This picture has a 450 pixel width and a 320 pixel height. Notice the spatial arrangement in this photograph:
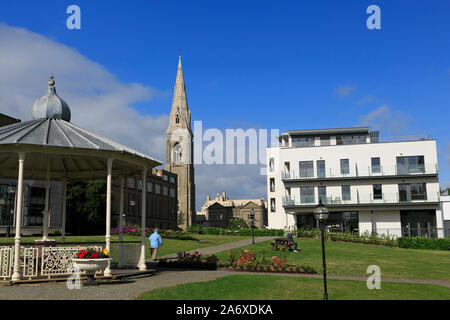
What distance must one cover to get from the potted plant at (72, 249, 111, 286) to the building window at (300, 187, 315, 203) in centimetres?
4265

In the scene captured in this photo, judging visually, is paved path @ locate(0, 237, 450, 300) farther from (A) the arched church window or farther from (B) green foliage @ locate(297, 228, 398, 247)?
(A) the arched church window

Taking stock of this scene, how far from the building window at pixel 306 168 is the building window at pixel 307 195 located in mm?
1775

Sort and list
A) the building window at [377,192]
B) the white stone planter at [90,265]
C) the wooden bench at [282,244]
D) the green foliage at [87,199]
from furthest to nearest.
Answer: the green foliage at [87,199], the building window at [377,192], the wooden bench at [282,244], the white stone planter at [90,265]

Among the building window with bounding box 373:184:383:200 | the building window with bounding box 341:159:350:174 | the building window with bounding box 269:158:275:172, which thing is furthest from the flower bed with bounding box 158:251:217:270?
the building window with bounding box 269:158:275:172

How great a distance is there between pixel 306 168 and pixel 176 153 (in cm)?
9867

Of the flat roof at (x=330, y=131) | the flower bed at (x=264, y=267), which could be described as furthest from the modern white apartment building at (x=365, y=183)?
the flower bed at (x=264, y=267)

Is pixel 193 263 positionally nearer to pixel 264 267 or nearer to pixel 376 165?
pixel 264 267

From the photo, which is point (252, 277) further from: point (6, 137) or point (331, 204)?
point (331, 204)

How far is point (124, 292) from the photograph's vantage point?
11789mm

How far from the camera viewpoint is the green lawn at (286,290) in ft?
38.4

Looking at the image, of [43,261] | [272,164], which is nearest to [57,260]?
[43,261]

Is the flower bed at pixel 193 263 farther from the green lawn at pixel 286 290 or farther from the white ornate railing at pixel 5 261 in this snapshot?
the white ornate railing at pixel 5 261

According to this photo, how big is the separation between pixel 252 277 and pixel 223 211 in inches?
6378

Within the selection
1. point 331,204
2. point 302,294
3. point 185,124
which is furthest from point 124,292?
point 185,124
